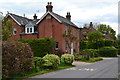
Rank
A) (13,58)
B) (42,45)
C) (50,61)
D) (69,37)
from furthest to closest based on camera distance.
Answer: (69,37) < (42,45) < (50,61) < (13,58)

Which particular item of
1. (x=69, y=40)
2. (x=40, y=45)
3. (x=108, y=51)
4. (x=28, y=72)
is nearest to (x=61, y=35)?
(x=69, y=40)

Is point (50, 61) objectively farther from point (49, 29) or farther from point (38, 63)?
point (49, 29)

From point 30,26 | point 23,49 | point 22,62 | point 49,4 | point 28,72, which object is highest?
point 49,4

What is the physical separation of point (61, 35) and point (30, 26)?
688 cm

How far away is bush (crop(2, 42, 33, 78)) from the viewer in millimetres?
11059

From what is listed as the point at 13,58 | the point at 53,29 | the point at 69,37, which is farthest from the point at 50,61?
the point at 69,37

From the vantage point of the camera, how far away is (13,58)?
11625 mm

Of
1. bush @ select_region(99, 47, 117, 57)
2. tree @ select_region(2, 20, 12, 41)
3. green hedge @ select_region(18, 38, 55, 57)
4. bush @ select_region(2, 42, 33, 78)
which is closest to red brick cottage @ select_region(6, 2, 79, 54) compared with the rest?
green hedge @ select_region(18, 38, 55, 57)

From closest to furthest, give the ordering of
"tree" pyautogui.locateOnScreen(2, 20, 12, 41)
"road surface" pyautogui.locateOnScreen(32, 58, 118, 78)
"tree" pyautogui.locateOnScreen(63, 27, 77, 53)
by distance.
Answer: "road surface" pyautogui.locateOnScreen(32, 58, 118, 78) < "tree" pyautogui.locateOnScreen(2, 20, 12, 41) < "tree" pyautogui.locateOnScreen(63, 27, 77, 53)

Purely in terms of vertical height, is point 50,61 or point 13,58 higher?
point 13,58

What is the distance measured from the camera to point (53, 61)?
704 inches

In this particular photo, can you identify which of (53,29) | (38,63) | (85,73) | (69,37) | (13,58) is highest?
(53,29)

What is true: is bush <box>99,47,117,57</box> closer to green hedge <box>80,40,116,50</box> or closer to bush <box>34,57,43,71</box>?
green hedge <box>80,40,116,50</box>

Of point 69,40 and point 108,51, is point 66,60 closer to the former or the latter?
point 69,40
